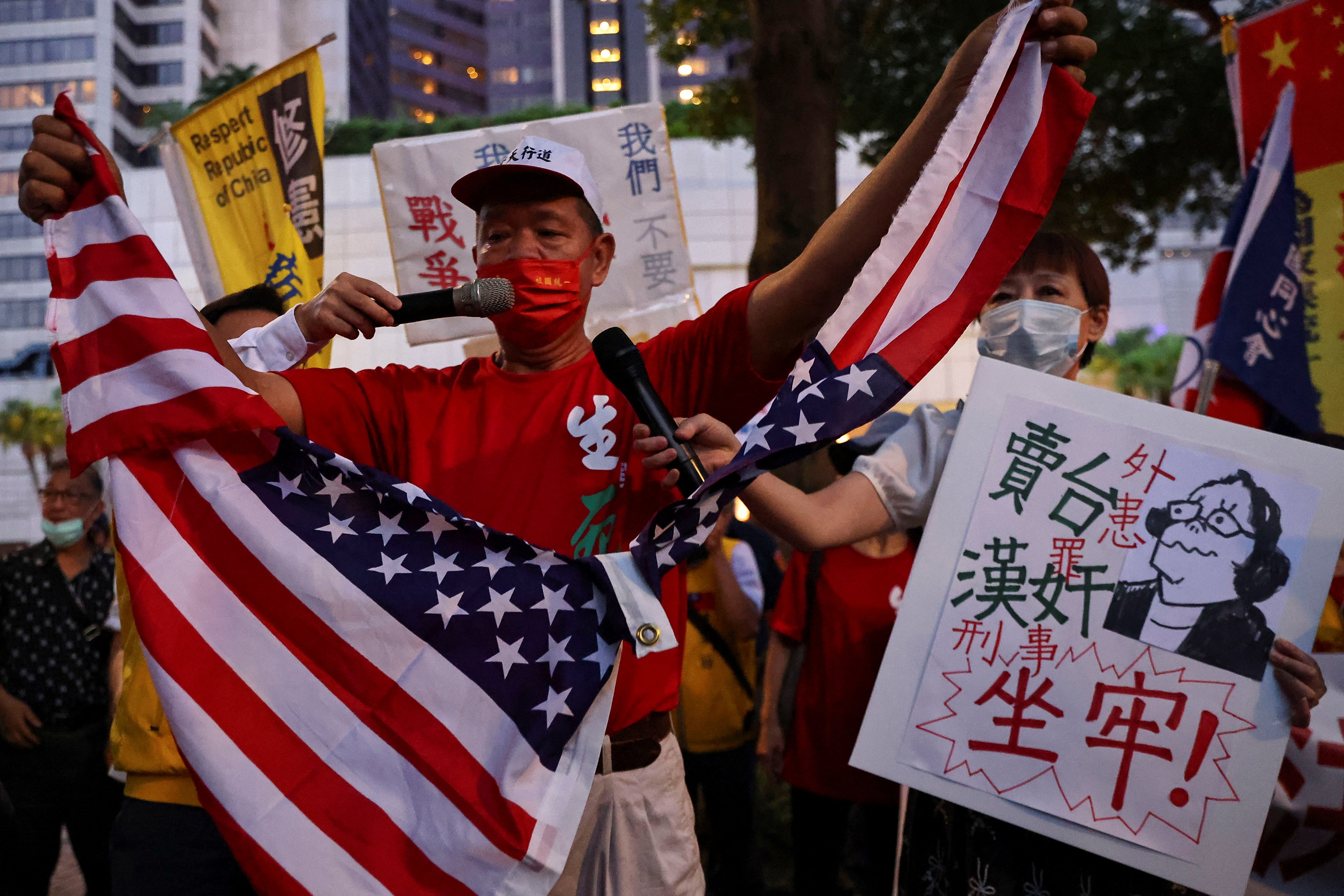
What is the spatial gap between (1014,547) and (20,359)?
5168 centimetres

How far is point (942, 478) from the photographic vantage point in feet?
7.99

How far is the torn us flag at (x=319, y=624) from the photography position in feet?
6.22

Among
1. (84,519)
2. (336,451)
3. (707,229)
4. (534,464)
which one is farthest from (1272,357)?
(707,229)

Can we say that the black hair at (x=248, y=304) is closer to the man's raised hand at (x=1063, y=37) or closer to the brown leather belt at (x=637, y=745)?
the brown leather belt at (x=637, y=745)

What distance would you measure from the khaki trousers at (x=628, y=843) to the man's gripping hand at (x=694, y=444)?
0.60 meters

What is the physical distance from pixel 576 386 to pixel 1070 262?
139 centimetres

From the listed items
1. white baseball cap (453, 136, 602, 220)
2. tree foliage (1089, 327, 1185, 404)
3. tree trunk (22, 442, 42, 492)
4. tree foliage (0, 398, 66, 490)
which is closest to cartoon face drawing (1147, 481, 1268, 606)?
white baseball cap (453, 136, 602, 220)

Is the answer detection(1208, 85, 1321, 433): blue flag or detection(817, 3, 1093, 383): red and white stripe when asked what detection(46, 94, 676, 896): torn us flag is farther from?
detection(1208, 85, 1321, 433): blue flag

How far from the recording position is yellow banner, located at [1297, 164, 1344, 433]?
436 cm

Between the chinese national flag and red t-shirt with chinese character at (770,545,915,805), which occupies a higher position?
the chinese national flag

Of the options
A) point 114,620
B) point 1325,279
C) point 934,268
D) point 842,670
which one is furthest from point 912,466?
point 114,620

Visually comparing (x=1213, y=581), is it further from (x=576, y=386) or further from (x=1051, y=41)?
(x=576, y=386)

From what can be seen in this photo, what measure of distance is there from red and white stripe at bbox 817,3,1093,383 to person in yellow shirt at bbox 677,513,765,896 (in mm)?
2501

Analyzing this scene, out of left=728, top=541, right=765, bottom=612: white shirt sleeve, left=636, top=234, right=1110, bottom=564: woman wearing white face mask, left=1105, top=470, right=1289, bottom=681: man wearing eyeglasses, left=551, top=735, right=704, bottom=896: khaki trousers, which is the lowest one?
left=728, top=541, right=765, bottom=612: white shirt sleeve
